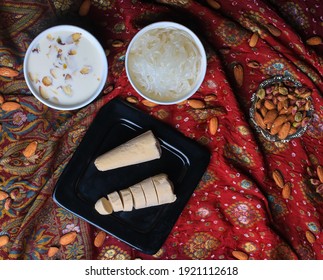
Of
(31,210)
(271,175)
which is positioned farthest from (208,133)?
(31,210)

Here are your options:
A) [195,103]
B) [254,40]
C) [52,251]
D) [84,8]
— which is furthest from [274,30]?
[52,251]

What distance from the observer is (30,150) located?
146 cm

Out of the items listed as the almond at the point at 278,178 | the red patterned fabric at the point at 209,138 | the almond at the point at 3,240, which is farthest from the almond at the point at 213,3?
the almond at the point at 3,240

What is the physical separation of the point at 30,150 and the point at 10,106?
13cm

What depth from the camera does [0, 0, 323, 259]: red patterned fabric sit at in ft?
4.78

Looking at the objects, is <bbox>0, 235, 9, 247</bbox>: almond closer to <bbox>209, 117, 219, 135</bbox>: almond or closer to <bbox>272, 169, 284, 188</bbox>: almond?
<bbox>209, 117, 219, 135</bbox>: almond

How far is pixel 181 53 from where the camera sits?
139cm

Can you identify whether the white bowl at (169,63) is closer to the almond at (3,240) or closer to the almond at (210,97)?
the almond at (210,97)

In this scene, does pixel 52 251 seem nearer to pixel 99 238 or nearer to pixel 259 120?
pixel 99 238

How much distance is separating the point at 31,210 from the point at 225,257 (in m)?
0.57

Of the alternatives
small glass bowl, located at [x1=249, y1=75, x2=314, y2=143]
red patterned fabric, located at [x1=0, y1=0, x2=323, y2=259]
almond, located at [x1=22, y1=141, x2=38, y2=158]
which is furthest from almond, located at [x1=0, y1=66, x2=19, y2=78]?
small glass bowl, located at [x1=249, y1=75, x2=314, y2=143]

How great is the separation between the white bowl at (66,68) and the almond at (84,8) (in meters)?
0.11

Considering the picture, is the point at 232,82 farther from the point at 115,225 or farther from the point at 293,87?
the point at 115,225

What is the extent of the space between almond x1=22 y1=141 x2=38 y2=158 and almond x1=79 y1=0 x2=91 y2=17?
0.37 meters
